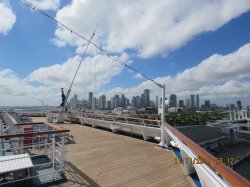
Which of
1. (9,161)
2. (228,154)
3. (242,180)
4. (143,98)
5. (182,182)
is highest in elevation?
(143,98)

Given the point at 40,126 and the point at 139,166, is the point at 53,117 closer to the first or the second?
the point at 40,126

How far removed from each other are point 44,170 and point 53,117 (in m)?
15.9

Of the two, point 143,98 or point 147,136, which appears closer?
point 147,136

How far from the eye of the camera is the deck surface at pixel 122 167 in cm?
474

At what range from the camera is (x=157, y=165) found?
5992 millimetres

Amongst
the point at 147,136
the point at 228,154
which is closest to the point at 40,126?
the point at 147,136

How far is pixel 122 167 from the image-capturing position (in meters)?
5.75

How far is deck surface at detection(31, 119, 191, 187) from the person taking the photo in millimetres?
4742
